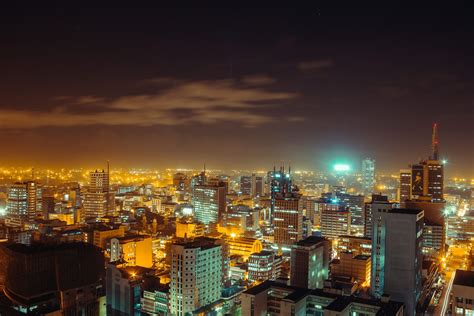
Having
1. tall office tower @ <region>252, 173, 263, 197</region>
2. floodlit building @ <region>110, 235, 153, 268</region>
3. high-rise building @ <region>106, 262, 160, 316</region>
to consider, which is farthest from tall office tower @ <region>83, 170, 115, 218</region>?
high-rise building @ <region>106, 262, 160, 316</region>

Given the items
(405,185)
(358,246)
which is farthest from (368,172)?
(358,246)

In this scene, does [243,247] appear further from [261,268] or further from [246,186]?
[246,186]

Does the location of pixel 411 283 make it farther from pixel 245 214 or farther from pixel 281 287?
pixel 245 214

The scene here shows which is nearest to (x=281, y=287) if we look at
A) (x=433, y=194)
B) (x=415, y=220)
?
(x=415, y=220)

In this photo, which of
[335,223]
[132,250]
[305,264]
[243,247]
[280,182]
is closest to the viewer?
[305,264]

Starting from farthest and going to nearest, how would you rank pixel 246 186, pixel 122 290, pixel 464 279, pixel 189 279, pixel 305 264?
pixel 246 186 → pixel 305 264 → pixel 122 290 → pixel 189 279 → pixel 464 279

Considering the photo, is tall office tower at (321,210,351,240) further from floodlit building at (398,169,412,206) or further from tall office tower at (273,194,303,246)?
tall office tower at (273,194,303,246)

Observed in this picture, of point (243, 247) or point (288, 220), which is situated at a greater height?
point (288, 220)
